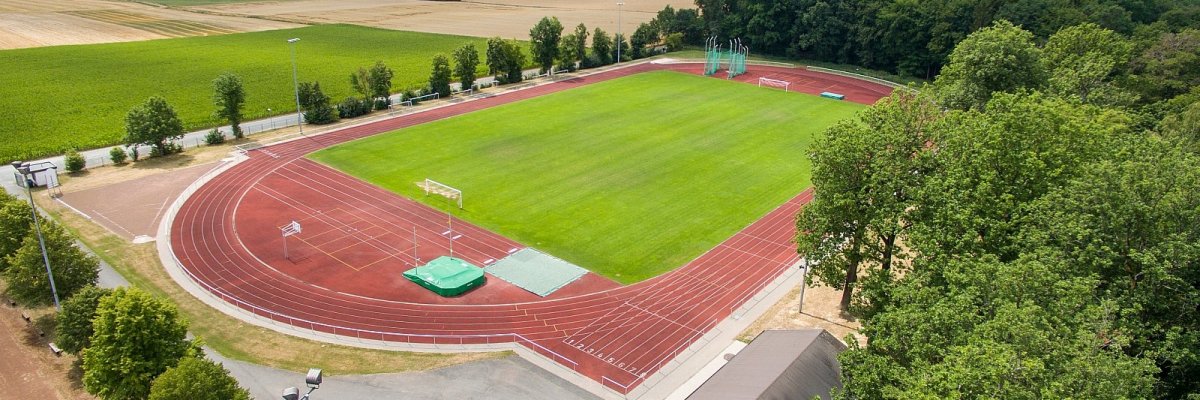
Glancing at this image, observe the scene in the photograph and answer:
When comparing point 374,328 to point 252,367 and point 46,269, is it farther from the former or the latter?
point 46,269

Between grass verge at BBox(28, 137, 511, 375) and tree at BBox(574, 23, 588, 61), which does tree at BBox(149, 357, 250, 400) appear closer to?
grass verge at BBox(28, 137, 511, 375)

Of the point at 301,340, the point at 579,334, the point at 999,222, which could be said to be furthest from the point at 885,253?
the point at 301,340

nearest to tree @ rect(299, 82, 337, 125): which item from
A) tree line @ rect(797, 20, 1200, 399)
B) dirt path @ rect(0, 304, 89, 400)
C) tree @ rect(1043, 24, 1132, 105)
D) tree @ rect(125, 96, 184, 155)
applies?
tree @ rect(125, 96, 184, 155)

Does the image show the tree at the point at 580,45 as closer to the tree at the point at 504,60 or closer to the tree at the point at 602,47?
the tree at the point at 602,47

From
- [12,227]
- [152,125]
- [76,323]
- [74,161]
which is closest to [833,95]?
[152,125]

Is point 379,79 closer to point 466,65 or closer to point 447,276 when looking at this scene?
point 466,65

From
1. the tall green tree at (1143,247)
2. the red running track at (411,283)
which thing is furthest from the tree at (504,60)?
the tall green tree at (1143,247)
